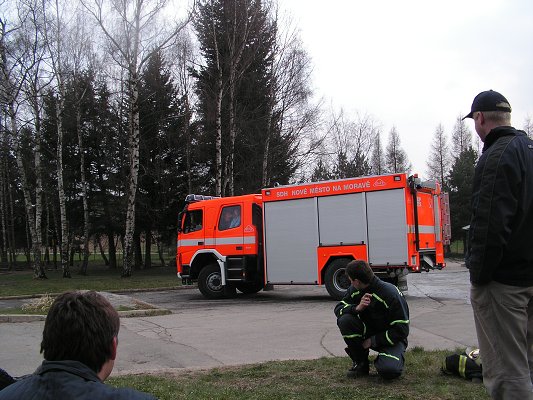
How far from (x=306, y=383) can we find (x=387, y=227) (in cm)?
900

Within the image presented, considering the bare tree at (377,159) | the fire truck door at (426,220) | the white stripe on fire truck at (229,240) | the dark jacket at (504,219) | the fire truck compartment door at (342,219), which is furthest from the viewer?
the bare tree at (377,159)

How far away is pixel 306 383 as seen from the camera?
17.2 ft

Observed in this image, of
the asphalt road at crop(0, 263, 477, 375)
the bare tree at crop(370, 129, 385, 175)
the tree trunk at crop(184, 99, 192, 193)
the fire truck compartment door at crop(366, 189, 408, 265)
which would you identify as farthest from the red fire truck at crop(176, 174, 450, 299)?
the bare tree at crop(370, 129, 385, 175)

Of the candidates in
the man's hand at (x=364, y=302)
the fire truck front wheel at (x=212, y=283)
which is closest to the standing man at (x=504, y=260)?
the man's hand at (x=364, y=302)

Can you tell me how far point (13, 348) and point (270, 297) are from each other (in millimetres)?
9300

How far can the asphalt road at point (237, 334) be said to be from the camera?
7.38 metres

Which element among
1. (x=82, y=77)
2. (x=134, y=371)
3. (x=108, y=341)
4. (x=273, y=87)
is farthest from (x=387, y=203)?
(x=82, y=77)

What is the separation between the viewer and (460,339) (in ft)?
26.5

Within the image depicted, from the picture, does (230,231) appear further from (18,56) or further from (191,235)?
(18,56)

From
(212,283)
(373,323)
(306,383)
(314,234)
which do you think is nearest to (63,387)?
(306,383)

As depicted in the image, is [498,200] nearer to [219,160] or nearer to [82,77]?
[219,160]

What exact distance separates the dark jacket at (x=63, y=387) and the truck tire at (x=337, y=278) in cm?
1279

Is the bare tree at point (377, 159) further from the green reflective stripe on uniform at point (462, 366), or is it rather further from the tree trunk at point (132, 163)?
the green reflective stripe on uniform at point (462, 366)

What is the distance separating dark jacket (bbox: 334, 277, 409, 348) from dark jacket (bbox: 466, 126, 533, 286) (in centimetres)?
218
